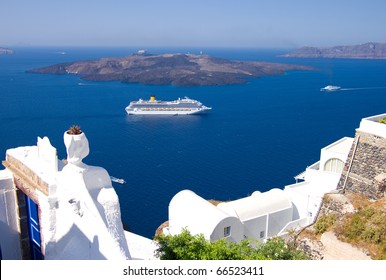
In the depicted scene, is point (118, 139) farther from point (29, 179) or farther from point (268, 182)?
point (29, 179)

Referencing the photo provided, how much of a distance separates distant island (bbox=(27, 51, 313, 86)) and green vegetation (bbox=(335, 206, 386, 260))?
317 ft

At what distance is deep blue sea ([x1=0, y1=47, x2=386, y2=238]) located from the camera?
3584 cm

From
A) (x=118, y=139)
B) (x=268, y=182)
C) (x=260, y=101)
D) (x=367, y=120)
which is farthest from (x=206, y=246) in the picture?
(x=260, y=101)

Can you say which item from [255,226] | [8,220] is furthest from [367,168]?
[8,220]

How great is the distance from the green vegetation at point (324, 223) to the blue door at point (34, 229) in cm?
1060

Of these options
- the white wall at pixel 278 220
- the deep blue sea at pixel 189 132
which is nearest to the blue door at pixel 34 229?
the white wall at pixel 278 220

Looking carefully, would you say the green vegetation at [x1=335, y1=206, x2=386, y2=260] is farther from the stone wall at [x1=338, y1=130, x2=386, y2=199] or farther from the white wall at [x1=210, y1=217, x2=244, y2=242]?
the white wall at [x1=210, y1=217, x2=244, y2=242]

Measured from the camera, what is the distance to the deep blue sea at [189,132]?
35844 mm

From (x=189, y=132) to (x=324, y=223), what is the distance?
42766 mm

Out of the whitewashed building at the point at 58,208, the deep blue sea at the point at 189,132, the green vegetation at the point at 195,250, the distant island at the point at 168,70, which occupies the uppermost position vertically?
the distant island at the point at 168,70

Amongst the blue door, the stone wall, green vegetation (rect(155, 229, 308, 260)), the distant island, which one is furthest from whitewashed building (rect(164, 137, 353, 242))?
the distant island

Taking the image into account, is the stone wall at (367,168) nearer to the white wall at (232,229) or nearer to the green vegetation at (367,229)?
the green vegetation at (367,229)

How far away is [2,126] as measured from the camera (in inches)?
2200

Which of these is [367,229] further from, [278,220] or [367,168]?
[278,220]
